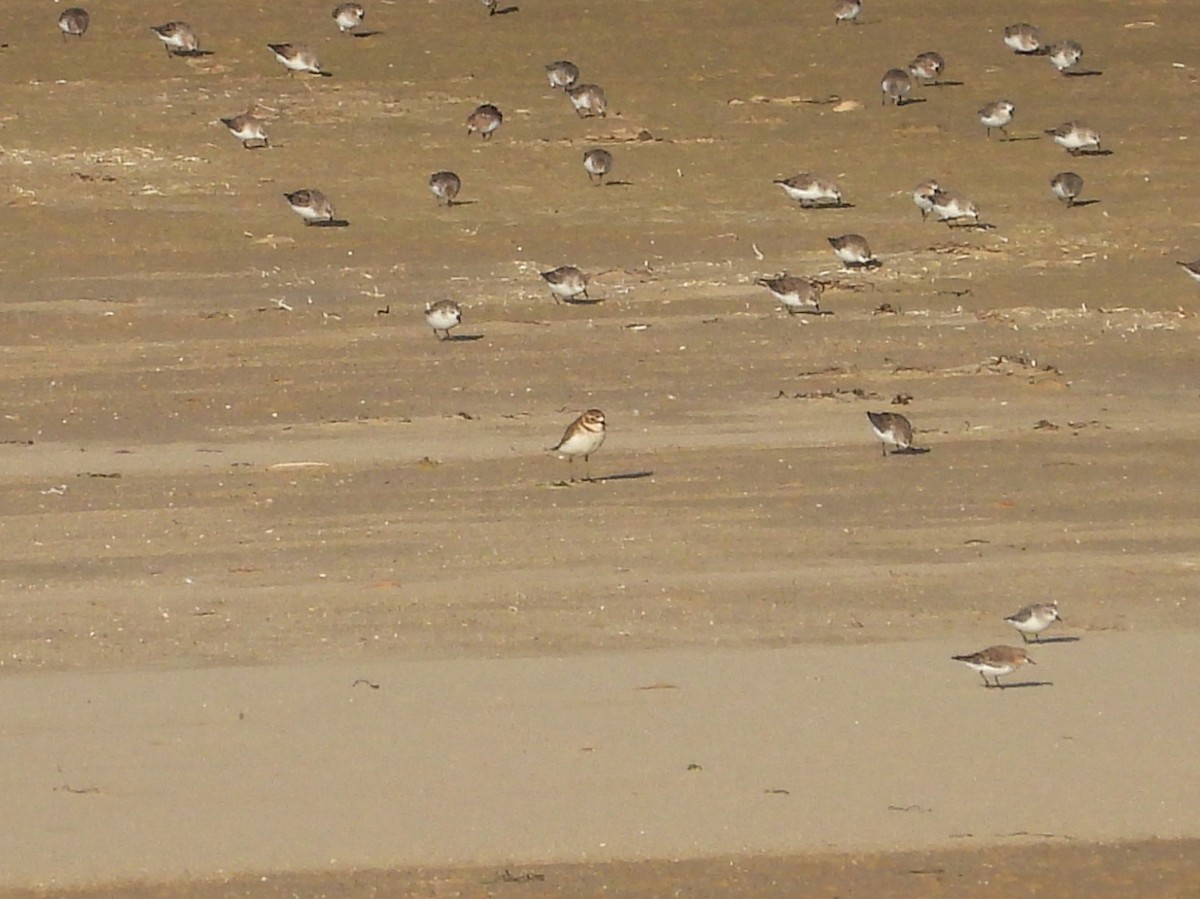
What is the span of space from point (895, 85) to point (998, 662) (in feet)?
51.8

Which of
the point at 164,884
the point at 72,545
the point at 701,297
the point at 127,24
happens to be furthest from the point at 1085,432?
the point at 127,24

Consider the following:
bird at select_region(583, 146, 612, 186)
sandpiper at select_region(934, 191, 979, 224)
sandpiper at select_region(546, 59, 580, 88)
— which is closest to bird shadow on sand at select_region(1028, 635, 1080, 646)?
sandpiper at select_region(934, 191, 979, 224)

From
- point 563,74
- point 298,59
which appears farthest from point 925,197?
point 298,59

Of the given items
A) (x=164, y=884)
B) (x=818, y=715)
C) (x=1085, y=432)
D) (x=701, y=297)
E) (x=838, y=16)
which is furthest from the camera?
(x=838, y=16)

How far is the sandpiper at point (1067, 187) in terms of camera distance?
22.4 m

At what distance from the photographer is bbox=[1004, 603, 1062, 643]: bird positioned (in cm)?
1109

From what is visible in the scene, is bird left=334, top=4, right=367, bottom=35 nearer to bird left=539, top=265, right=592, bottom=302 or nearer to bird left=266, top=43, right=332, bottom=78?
bird left=266, top=43, right=332, bottom=78

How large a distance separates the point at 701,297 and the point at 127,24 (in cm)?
1137

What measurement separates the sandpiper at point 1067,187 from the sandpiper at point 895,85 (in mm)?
3318

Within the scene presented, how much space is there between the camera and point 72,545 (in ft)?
44.3

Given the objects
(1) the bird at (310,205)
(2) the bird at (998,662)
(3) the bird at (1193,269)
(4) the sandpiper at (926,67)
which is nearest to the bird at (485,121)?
(1) the bird at (310,205)

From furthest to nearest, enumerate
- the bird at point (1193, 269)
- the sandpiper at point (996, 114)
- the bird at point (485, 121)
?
the sandpiper at point (996, 114)
the bird at point (485, 121)
the bird at point (1193, 269)

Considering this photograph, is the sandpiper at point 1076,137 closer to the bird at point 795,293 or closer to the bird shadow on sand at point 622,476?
the bird at point 795,293

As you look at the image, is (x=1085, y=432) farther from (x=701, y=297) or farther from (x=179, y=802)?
(x=179, y=802)
